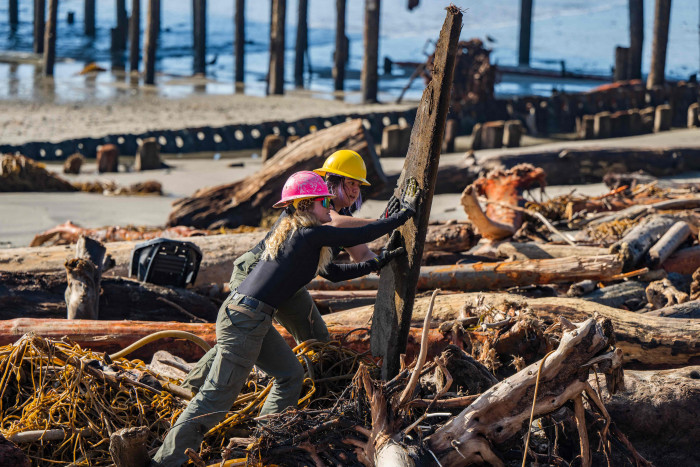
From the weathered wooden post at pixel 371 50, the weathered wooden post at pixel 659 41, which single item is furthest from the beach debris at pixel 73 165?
the weathered wooden post at pixel 659 41

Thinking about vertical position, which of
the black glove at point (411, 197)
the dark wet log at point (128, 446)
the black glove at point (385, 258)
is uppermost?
the black glove at point (411, 197)

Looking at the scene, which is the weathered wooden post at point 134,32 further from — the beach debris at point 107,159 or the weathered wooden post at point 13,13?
the weathered wooden post at point 13,13

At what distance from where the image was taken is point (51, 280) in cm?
686

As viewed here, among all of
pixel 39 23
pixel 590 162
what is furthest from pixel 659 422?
pixel 39 23

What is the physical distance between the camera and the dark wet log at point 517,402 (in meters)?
3.93

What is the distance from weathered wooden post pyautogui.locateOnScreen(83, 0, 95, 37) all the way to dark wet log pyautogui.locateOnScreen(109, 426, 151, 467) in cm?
4634

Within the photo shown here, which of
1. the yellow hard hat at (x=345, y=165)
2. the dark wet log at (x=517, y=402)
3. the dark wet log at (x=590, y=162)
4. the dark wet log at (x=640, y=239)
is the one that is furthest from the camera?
the dark wet log at (x=590, y=162)

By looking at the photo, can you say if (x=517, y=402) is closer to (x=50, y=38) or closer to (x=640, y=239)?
(x=640, y=239)

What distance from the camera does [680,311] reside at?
6.22m

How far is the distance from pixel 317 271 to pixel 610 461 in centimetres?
188

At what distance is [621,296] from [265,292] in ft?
12.3

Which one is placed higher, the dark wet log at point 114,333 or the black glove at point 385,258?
the black glove at point 385,258

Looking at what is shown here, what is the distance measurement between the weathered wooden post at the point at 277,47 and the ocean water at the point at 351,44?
81.3 inches

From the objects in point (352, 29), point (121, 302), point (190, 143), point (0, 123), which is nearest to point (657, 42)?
point (190, 143)
